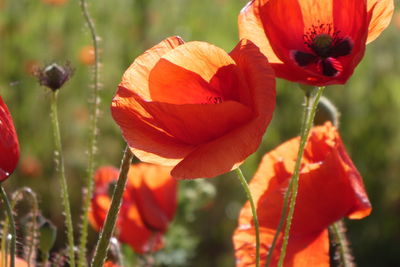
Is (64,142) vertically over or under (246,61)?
under

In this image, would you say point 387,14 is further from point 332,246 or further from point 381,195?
point 381,195

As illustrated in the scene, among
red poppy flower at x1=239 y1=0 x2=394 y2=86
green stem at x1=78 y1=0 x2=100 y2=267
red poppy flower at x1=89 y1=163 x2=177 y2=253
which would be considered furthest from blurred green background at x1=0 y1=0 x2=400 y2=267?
red poppy flower at x1=239 y1=0 x2=394 y2=86

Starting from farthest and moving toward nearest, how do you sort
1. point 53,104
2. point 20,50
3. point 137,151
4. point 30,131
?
1. point 20,50
2. point 30,131
3. point 53,104
4. point 137,151

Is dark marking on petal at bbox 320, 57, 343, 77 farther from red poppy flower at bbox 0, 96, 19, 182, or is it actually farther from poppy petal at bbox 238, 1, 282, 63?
red poppy flower at bbox 0, 96, 19, 182

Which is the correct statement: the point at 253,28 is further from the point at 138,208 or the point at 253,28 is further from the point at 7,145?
the point at 138,208

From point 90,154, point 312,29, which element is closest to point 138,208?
point 90,154

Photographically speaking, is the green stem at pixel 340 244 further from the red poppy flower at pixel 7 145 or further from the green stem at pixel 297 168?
the red poppy flower at pixel 7 145

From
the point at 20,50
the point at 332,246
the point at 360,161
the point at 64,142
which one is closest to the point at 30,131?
the point at 64,142
